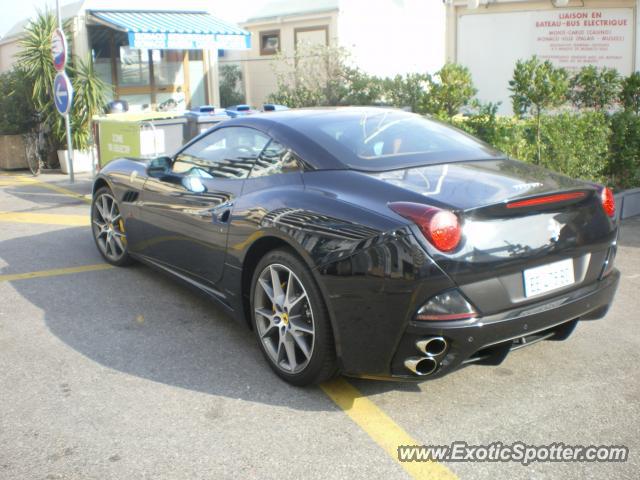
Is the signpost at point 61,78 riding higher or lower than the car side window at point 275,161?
higher

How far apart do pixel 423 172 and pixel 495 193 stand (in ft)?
1.62

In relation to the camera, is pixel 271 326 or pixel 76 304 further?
pixel 76 304

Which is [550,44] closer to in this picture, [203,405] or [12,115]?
[12,115]

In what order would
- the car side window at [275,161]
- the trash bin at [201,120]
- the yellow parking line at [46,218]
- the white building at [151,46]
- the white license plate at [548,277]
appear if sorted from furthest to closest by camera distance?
the white building at [151,46]
the trash bin at [201,120]
the yellow parking line at [46,218]
the car side window at [275,161]
the white license plate at [548,277]

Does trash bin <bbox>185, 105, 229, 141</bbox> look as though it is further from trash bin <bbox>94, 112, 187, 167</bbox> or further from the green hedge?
the green hedge

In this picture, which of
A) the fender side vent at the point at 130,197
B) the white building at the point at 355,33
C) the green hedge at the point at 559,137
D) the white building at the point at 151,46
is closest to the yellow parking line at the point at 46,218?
the fender side vent at the point at 130,197

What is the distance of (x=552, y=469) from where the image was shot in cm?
316

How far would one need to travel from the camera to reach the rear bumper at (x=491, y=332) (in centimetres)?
338

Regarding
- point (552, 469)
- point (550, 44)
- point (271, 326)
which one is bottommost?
point (552, 469)

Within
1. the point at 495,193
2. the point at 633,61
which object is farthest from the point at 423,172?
the point at 633,61

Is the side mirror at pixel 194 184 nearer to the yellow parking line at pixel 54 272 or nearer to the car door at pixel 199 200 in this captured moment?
the car door at pixel 199 200

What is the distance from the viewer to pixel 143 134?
9.52 m
